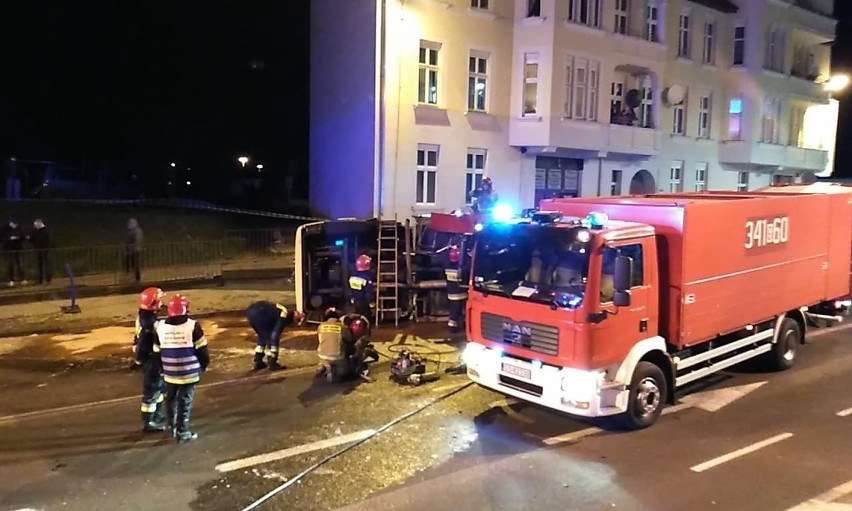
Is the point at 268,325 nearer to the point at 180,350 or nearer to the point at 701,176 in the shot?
the point at 180,350

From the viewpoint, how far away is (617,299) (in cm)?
761

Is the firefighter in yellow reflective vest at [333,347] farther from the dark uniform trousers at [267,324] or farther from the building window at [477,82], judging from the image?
the building window at [477,82]

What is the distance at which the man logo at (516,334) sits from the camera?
815cm

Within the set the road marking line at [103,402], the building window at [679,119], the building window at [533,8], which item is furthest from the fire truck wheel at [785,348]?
the building window at [679,119]

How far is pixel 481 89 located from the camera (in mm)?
21453

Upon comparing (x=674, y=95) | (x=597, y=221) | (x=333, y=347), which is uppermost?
(x=674, y=95)

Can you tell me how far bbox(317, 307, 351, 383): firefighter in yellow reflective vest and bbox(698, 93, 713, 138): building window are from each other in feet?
72.6

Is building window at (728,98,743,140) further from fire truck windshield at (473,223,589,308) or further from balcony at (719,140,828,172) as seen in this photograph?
fire truck windshield at (473,223,589,308)

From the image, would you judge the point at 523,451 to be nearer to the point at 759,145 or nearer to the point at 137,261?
the point at 137,261

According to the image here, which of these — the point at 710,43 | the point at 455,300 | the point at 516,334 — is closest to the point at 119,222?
the point at 455,300

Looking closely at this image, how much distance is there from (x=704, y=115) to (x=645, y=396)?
22.8 m

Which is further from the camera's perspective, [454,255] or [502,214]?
[454,255]

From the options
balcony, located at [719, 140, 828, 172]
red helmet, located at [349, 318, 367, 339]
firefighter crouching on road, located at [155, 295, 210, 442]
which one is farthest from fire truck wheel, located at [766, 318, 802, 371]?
balcony, located at [719, 140, 828, 172]

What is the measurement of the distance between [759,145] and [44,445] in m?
28.2
